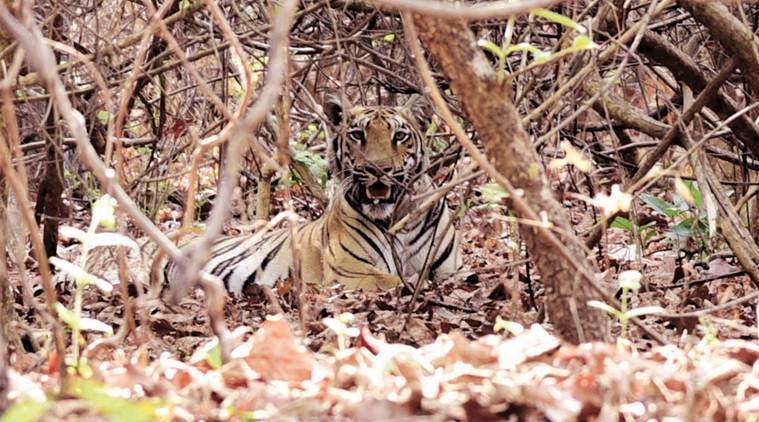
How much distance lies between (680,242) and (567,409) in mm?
3879

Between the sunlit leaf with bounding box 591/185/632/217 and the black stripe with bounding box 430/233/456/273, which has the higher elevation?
the sunlit leaf with bounding box 591/185/632/217

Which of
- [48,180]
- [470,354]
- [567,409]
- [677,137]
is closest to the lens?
[567,409]

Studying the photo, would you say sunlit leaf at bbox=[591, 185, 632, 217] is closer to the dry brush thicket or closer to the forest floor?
the dry brush thicket

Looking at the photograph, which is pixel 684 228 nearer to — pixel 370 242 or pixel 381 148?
pixel 381 148

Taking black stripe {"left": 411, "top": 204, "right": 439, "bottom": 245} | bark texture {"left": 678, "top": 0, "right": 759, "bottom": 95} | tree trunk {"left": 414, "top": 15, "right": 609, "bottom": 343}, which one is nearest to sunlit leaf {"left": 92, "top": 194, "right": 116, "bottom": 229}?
tree trunk {"left": 414, "top": 15, "right": 609, "bottom": 343}

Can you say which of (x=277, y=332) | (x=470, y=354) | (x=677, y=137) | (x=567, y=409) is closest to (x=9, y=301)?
(x=277, y=332)

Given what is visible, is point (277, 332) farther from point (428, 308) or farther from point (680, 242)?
point (680, 242)

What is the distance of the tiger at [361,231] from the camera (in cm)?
667

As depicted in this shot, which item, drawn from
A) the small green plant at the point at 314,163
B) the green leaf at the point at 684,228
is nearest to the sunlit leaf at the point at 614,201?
the green leaf at the point at 684,228

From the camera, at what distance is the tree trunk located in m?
2.22

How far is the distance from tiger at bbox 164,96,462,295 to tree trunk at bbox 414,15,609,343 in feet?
13.3

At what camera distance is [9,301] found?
119 inches

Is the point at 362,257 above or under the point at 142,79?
under

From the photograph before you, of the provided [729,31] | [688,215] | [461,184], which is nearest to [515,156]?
[729,31]
